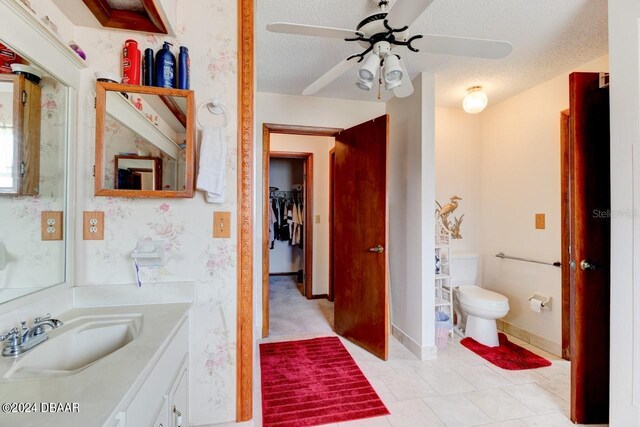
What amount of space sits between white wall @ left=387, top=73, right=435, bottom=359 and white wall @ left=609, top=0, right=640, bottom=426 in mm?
1107

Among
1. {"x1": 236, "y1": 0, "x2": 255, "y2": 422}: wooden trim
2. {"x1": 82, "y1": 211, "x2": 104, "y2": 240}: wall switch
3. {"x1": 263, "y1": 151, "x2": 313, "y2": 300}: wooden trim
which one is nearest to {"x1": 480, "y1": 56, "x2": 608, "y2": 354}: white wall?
{"x1": 263, "y1": 151, "x2": 313, "y2": 300}: wooden trim

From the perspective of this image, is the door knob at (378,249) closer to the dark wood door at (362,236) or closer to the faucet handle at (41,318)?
the dark wood door at (362,236)

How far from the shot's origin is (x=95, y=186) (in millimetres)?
1264

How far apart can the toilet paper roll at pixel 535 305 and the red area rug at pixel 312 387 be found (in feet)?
5.42

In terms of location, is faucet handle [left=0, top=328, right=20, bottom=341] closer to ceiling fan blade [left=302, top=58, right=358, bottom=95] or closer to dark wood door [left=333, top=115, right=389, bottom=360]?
ceiling fan blade [left=302, top=58, right=358, bottom=95]

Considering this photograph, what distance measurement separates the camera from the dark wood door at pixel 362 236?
240cm

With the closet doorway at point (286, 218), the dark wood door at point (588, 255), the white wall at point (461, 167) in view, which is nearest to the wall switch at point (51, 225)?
the dark wood door at point (588, 255)

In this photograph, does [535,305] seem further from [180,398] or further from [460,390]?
[180,398]

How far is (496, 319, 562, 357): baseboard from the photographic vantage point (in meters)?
2.44

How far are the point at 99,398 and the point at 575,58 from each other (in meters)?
3.25

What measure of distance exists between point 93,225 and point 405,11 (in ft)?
5.42

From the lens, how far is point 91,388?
2.19 feet

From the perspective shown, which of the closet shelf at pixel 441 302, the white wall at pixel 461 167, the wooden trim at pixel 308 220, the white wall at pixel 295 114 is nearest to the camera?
the closet shelf at pixel 441 302

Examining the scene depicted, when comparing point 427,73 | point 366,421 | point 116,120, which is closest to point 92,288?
point 116,120
